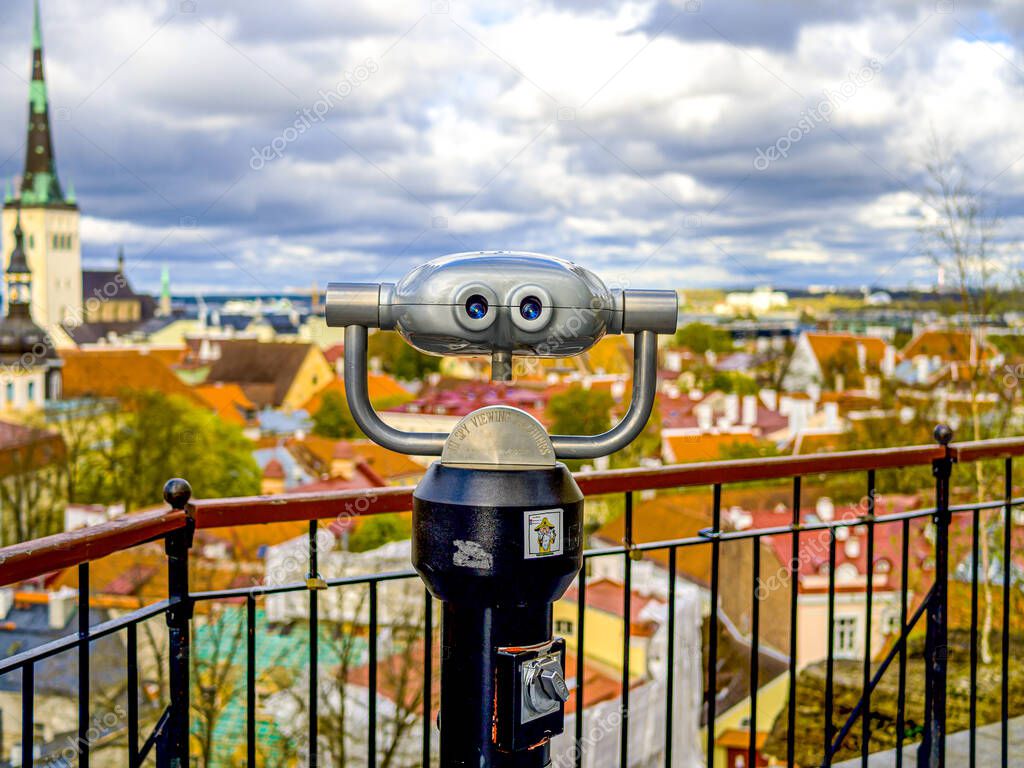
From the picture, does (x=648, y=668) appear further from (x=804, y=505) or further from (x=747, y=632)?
(x=804, y=505)

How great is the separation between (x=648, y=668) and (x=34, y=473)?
17.3 m

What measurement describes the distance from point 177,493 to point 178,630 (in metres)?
0.20

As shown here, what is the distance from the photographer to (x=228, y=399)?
3838cm

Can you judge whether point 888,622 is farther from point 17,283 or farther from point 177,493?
point 17,283

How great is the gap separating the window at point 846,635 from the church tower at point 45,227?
46014mm

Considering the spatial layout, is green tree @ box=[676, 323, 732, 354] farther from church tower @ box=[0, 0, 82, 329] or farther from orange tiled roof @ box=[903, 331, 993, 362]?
church tower @ box=[0, 0, 82, 329]

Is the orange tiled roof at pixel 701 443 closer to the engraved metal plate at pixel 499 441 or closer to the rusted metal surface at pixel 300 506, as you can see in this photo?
the rusted metal surface at pixel 300 506

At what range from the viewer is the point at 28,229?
55.3 meters

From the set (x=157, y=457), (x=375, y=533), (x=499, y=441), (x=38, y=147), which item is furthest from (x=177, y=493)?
(x=38, y=147)

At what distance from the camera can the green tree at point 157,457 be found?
84.9ft

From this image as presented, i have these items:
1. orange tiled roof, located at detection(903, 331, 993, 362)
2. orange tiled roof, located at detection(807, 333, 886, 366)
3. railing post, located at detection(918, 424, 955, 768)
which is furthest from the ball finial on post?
orange tiled roof, located at detection(807, 333, 886, 366)

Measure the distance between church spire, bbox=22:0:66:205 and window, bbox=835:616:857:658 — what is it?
45742mm

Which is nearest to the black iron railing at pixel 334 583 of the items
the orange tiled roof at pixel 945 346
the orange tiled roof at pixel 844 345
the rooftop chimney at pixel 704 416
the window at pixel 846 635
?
the orange tiled roof at pixel 945 346

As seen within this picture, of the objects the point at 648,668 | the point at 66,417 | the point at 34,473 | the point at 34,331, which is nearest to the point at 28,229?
the point at 34,331
